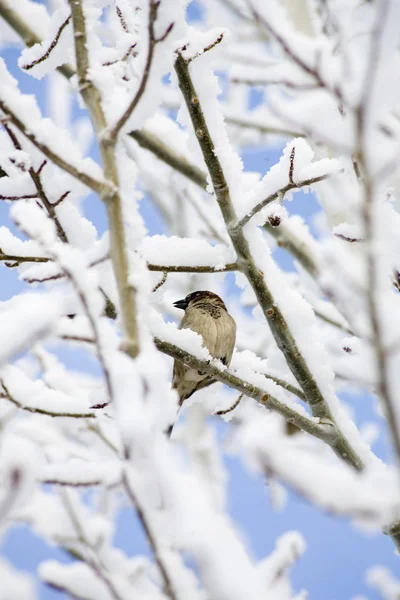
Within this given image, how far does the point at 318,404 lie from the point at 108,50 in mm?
1175

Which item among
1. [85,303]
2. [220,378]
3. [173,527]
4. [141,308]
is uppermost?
[220,378]

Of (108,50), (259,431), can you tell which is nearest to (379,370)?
(259,431)

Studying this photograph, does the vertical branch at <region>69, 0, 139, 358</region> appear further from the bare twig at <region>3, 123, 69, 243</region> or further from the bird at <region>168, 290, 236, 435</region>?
the bird at <region>168, 290, 236, 435</region>

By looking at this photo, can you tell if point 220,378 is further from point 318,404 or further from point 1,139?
point 1,139

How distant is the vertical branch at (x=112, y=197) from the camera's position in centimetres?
102

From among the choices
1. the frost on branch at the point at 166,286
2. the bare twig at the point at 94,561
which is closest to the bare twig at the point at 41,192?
the frost on branch at the point at 166,286

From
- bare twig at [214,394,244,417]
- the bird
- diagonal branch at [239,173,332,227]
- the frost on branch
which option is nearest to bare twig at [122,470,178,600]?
the frost on branch

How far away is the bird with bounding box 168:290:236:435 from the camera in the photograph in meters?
2.51

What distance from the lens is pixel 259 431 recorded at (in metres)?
0.69

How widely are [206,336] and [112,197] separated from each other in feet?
4.87

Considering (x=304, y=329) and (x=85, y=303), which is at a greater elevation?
(x=304, y=329)

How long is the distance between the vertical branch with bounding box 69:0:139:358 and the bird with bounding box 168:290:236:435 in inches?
52.7

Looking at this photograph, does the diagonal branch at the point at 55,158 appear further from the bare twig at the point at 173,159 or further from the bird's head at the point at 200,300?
the bare twig at the point at 173,159

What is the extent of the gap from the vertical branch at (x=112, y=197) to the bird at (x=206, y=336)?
1.34 meters
